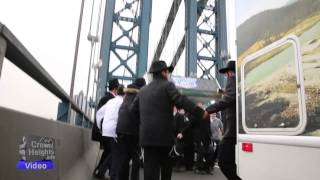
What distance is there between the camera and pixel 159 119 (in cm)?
326

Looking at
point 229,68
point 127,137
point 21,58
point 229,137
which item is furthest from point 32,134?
point 229,68

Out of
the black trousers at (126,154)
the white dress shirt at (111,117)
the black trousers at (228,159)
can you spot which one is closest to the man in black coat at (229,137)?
the black trousers at (228,159)

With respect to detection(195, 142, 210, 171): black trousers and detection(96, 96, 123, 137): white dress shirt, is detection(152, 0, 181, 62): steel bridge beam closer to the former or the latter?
detection(195, 142, 210, 171): black trousers

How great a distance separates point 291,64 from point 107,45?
58.5 feet

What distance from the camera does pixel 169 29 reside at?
3281cm

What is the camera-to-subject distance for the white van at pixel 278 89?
1807mm

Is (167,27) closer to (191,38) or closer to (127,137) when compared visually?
(191,38)

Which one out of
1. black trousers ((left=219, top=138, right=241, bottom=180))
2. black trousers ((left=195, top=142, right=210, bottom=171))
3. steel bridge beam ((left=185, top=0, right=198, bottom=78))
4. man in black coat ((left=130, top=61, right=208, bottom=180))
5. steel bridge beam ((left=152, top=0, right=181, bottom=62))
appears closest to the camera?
man in black coat ((left=130, top=61, right=208, bottom=180))

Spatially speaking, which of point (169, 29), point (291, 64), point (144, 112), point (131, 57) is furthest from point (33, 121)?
point (169, 29)

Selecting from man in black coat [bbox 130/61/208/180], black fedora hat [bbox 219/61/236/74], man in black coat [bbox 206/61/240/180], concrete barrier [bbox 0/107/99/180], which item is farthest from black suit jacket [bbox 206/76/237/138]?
concrete barrier [bbox 0/107/99/180]

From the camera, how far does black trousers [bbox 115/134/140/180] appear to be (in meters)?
4.03

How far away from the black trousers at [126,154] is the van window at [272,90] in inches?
75.7

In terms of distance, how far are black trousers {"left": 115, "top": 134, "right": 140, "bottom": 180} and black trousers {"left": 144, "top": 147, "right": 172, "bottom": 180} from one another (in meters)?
0.75

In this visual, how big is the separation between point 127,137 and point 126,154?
199 millimetres
